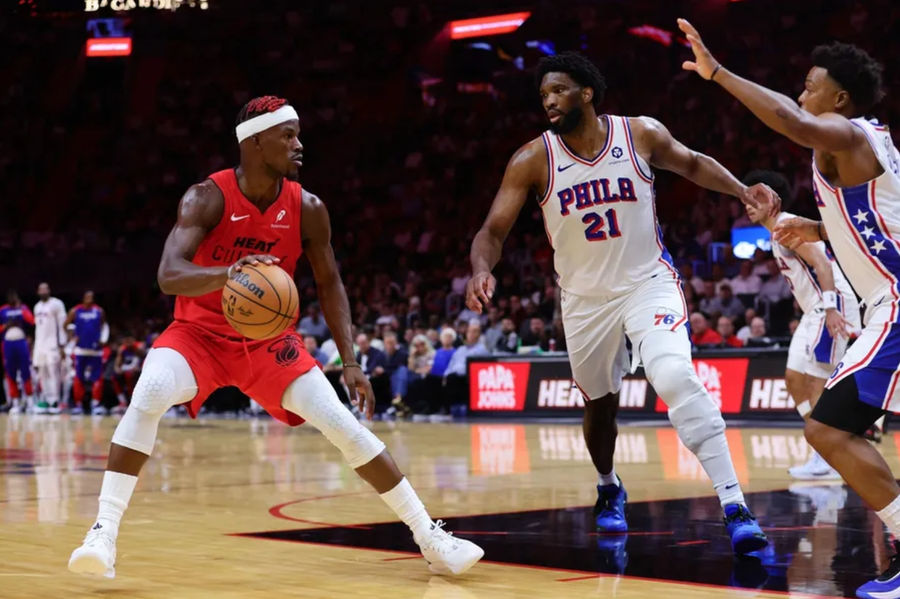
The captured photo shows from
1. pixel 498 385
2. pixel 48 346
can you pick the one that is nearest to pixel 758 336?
pixel 498 385

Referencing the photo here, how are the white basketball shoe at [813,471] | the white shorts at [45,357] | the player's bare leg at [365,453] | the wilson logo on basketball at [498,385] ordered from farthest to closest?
1. the white shorts at [45,357]
2. the wilson logo on basketball at [498,385]
3. the white basketball shoe at [813,471]
4. the player's bare leg at [365,453]

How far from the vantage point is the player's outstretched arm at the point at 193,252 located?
5242mm

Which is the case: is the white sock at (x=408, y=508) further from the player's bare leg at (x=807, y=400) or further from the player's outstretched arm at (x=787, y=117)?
the player's bare leg at (x=807, y=400)

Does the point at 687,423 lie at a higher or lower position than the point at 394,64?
lower

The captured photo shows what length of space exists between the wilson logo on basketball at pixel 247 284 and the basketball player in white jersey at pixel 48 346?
1885 cm

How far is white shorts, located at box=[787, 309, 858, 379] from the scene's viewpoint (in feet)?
Answer: 31.3

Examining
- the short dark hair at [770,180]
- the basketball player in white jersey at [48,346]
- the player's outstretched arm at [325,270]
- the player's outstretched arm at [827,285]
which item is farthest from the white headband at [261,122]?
the basketball player in white jersey at [48,346]

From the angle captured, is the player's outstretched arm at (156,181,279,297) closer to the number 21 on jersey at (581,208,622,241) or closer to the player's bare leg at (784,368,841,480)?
the number 21 on jersey at (581,208,622,241)

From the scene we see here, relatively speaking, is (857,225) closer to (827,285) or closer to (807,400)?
(827,285)

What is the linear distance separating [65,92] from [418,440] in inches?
854

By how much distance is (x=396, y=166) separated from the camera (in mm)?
30828

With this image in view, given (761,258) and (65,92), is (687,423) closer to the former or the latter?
(761,258)

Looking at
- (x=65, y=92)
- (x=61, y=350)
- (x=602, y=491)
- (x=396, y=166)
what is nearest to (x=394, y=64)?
(x=396, y=166)

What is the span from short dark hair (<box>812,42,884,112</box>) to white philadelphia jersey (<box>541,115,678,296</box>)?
1.62m
